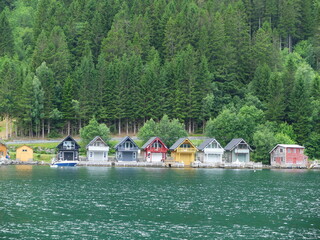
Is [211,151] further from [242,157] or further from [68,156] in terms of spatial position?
[68,156]

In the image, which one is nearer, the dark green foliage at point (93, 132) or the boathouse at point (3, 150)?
the boathouse at point (3, 150)

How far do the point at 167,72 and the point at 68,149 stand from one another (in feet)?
124

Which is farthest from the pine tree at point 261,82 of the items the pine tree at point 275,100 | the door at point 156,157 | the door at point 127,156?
the door at point 127,156

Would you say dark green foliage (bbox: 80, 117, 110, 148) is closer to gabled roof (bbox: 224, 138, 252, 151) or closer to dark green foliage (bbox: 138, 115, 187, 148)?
dark green foliage (bbox: 138, 115, 187, 148)

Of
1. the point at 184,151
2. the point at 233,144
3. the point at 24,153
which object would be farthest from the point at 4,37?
the point at 233,144

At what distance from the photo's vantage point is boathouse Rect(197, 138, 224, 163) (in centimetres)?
12038

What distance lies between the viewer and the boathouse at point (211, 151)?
120375 millimetres

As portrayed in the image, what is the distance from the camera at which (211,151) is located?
121 metres

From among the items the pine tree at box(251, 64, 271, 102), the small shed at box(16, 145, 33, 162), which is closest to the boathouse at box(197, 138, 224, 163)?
the pine tree at box(251, 64, 271, 102)

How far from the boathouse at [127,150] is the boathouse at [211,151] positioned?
1464 cm

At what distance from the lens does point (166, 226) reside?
4422cm

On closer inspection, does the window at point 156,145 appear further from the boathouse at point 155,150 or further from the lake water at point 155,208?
the lake water at point 155,208

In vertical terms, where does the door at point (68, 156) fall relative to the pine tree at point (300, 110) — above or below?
below

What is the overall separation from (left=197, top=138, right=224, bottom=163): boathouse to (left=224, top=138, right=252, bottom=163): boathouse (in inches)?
74.1
